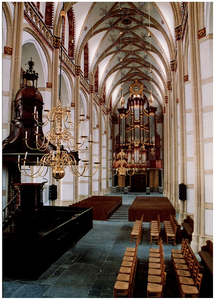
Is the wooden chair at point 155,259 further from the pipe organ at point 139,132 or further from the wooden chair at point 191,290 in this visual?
the pipe organ at point 139,132

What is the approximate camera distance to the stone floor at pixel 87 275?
4.68 meters

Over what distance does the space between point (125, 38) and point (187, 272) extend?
1895 centimetres

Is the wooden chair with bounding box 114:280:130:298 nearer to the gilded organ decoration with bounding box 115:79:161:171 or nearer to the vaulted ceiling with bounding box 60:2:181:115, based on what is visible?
the vaulted ceiling with bounding box 60:2:181:115

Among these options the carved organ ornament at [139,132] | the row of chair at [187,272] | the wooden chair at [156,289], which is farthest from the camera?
the carved organ ornament at [139,132]

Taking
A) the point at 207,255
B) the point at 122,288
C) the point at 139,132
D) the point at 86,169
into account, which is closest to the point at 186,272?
the point at 207,255

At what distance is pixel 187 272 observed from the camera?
489cm

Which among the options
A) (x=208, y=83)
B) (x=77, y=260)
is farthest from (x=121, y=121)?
(x=77, y=260)

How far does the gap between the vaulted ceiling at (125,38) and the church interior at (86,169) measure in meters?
0.09

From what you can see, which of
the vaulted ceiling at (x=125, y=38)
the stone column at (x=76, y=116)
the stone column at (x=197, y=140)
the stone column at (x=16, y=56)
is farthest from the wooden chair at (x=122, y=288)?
the vaulted ceiling at (x=125, y=38)

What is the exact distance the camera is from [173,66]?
49.4 feet

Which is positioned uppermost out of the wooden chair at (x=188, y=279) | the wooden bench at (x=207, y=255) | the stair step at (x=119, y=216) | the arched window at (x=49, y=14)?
the arched window at (x=49, y=14)

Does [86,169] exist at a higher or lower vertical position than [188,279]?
higher

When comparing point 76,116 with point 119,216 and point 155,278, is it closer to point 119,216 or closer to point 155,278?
point 119,216

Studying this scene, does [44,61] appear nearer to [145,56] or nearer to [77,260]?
[77,260]
